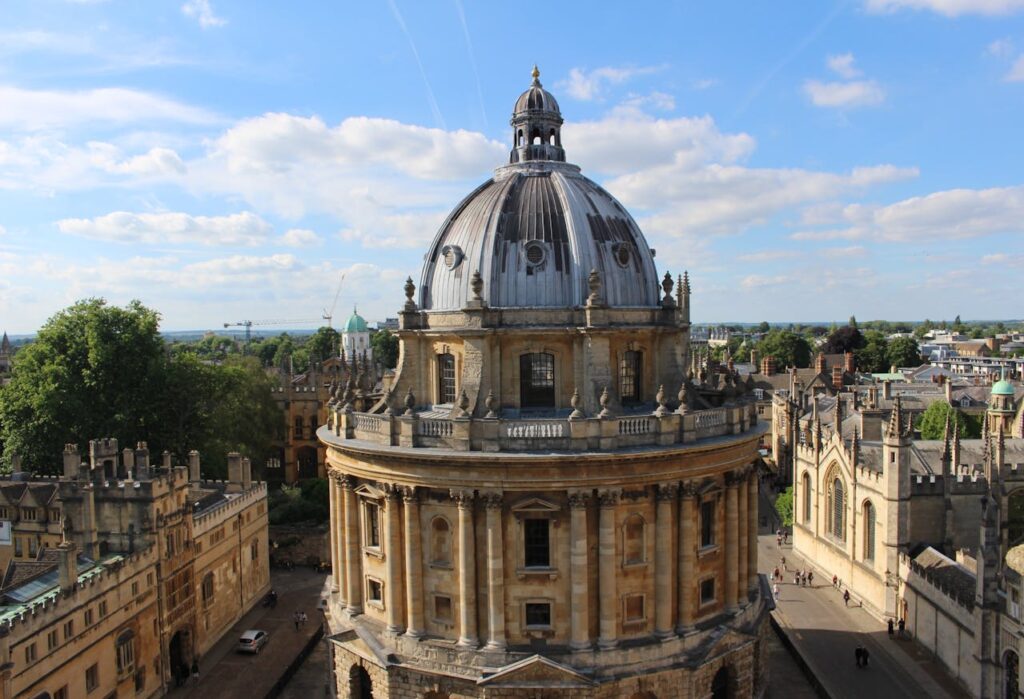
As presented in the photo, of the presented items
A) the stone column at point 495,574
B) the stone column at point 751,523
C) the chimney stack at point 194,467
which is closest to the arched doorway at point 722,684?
the stone column at point 751,523

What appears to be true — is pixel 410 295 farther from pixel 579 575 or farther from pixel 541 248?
Answer: pixel 579 575

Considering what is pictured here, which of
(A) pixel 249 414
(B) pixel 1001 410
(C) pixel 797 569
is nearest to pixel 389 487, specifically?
(C) pixel 797 569

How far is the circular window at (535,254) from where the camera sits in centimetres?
3428

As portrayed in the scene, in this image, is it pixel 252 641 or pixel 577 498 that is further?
pixel 252 641

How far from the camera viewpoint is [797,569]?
5641 centimetres

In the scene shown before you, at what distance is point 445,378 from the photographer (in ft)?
117

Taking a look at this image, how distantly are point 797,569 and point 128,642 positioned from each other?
42.0m

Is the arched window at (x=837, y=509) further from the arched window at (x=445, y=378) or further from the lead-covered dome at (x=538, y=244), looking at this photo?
the arched window at (x=445, y=378)

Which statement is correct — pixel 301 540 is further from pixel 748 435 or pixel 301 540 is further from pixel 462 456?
pixel 748 435

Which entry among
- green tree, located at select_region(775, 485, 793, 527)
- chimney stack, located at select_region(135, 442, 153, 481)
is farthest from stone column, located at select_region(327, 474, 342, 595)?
green tree, located at select_region(775, 485, 793, 527)

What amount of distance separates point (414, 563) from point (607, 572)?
751 centimetres

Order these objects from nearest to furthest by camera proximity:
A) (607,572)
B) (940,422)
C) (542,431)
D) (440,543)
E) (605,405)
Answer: (542,431) < (605,405) < (607,572) < (440,543) < (940,422)

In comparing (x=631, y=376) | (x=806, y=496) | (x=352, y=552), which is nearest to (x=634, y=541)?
(x=631, y=376)

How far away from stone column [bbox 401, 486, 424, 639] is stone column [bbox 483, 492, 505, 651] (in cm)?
294
